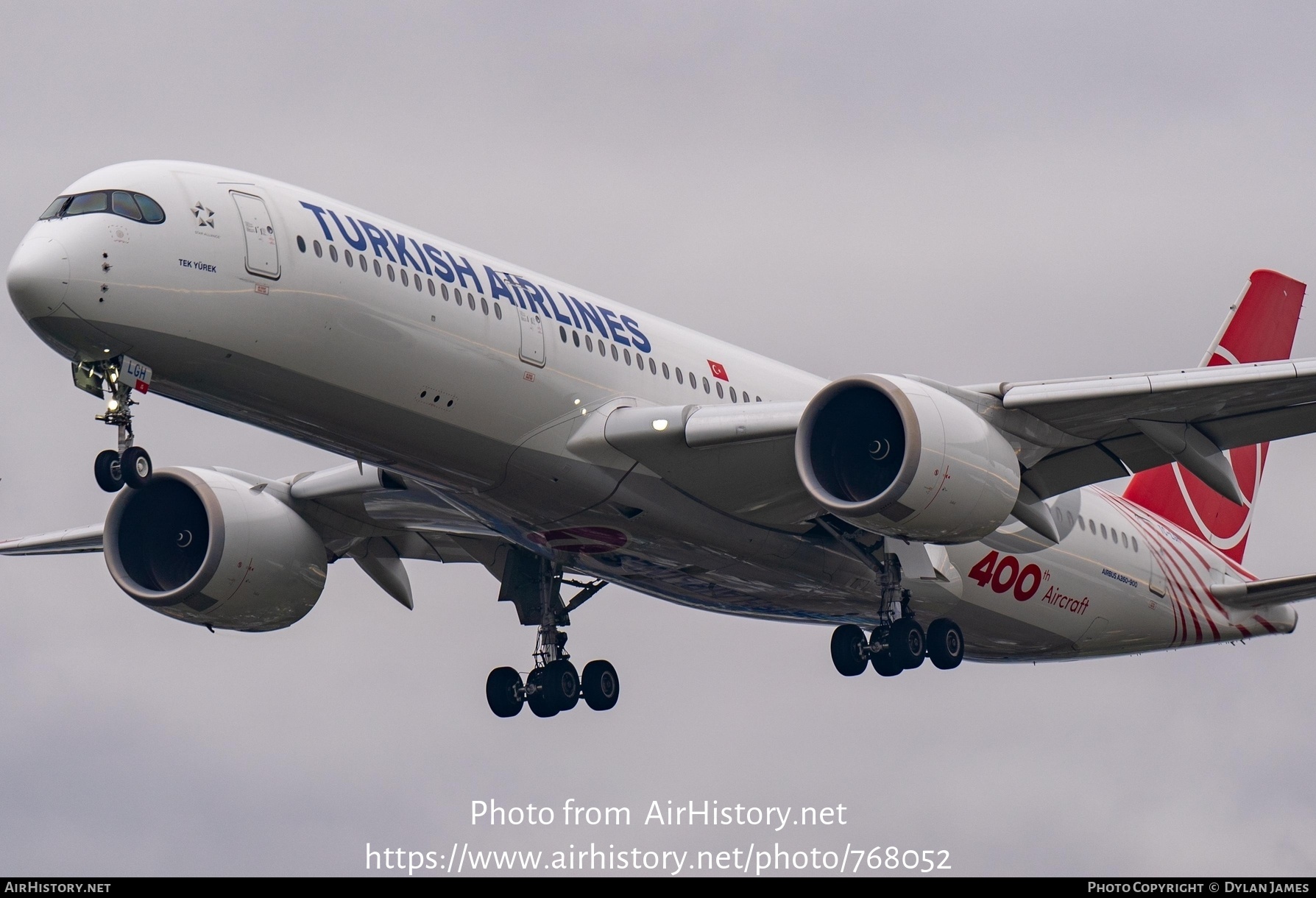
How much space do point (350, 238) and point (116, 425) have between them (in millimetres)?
3747

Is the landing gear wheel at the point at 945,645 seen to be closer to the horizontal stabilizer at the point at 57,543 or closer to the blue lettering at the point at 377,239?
the blue lettering at the point at 377,239

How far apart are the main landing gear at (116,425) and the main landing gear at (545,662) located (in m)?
9.77

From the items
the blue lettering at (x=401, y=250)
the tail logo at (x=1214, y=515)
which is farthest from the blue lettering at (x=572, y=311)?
the tail logo at (x=1214, y=515)

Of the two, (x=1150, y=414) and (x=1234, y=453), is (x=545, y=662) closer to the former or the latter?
(x=1150, y=414)

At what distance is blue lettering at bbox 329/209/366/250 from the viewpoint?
22.8 metres

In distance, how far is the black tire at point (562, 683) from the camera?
3019 cm

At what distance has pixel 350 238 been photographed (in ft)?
74.9

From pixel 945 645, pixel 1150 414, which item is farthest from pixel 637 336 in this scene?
pixel 945 645

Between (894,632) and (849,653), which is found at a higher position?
(849,653)

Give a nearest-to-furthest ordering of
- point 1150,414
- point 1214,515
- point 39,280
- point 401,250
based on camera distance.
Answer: point 39,280 < point 401,250 < point 1150,414 < point 1214,515

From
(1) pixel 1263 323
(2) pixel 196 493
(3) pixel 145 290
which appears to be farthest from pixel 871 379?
(1) pixel 1263 323

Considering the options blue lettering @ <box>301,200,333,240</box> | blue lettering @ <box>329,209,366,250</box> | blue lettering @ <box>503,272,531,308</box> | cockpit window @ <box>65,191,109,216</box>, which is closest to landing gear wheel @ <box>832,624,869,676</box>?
blue lettering @ <box>503,272,531,308</box>

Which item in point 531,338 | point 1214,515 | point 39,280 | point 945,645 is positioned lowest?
point 945,645

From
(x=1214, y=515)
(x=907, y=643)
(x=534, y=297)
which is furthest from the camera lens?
(x=1214, y=515)
